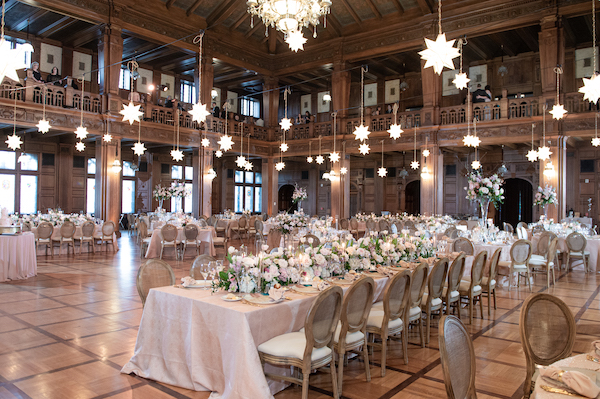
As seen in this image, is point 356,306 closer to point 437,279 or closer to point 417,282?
point 417,282

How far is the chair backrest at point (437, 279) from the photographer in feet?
14.5

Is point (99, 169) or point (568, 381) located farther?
point (99, 169)

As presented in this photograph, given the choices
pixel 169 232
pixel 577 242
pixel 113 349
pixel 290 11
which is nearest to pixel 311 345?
pixel 113 349

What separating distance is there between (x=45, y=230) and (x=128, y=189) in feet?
27.2

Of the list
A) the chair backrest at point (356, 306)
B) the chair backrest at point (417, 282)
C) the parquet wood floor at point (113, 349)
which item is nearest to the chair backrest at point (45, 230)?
the parquet wood floor at point (113, 349)

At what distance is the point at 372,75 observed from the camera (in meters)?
19.0

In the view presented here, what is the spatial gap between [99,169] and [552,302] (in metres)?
13.3

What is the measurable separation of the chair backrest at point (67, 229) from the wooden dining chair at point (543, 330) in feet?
34.7

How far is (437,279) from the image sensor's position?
456 centimetres

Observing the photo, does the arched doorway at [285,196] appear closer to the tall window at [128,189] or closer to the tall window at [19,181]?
the tall window at [128,189]

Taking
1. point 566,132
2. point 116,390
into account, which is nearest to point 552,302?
point 116,390

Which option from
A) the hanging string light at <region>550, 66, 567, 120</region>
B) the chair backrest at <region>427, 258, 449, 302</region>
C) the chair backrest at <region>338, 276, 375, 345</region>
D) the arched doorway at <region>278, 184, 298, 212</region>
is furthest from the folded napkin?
the arched doorway at <region>278, 184, 298, 212</region>

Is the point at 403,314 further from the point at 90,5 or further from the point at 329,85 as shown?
the point at 329,85

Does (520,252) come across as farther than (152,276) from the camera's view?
Yes
